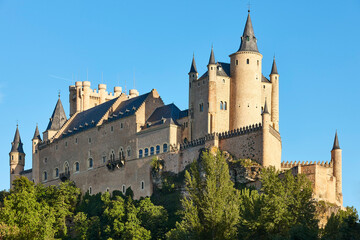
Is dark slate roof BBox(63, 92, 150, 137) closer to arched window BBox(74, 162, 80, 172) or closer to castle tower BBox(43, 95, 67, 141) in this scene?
castle tower BBox(43, 95, 67, 141)

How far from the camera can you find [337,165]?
10344cm

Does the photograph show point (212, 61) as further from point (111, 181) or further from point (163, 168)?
point (111, 181)

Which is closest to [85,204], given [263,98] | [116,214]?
[116,214]

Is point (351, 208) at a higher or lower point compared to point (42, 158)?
lower

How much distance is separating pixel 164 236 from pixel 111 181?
59.8 ft

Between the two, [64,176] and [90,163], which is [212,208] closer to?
[90,163]

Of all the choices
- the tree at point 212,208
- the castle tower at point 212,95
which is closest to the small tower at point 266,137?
the castle tower at point 212,95

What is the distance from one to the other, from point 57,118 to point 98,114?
45.4ft

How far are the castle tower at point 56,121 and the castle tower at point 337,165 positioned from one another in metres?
48.3

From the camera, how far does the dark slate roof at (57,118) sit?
137875mm

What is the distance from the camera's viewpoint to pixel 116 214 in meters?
108

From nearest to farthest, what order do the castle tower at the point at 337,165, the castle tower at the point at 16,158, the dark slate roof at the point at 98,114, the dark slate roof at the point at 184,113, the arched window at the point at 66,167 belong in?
the castle tower at the point at 337,165, the dark slate roof at the point at 184,113, the dark slate roof at the point at 98,114, the arched window at the point at 66,167, the castle tower at the point at 16,158

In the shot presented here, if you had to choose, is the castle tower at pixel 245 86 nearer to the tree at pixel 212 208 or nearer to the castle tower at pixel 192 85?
the castle tower at pixel 192 85

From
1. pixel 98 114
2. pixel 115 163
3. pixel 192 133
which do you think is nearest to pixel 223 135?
pixel 192 133
